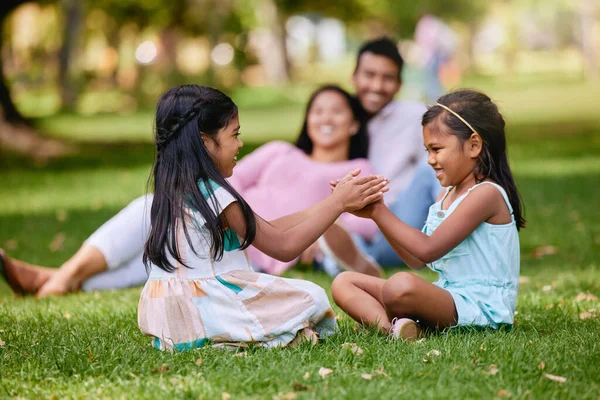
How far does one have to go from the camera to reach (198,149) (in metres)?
3.67

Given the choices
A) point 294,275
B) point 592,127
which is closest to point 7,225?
point 294,275

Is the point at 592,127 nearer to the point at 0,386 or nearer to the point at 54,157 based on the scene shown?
the point at 54,157

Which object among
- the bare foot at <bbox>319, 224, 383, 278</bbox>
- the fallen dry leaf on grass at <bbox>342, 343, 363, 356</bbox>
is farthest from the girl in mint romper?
the bare foot at <bbox>319, 224, 383, 278</bbox>

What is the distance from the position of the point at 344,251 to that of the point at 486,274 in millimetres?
1707

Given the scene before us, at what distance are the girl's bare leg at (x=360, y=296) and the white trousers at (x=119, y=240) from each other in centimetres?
189

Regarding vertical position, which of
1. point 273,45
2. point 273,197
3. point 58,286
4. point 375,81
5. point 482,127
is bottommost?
point 58,286

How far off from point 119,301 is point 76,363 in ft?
5.80

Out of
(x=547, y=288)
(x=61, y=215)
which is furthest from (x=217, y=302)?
(x=61, y=215)

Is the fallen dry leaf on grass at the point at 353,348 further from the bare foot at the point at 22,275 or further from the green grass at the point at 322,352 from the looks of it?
the bare foot at the point at 22,275

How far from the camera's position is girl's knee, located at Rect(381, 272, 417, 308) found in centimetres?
378

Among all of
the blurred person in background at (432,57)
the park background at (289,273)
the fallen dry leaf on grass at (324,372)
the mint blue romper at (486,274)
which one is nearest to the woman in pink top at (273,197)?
the park background at (289,273)

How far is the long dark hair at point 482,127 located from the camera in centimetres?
397

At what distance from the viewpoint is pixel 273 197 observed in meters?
6.46

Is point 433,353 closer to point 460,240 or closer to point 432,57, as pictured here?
point 460,240
